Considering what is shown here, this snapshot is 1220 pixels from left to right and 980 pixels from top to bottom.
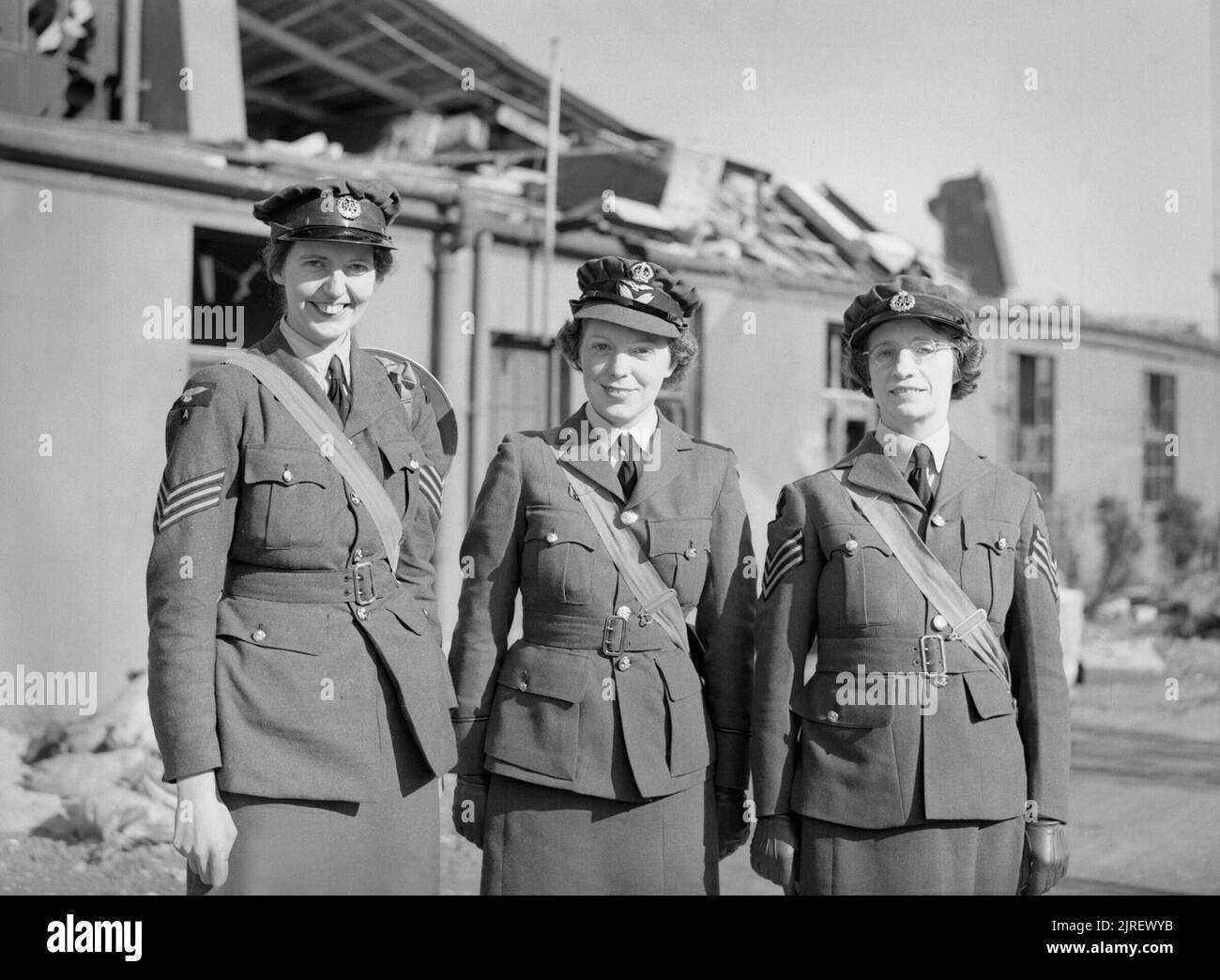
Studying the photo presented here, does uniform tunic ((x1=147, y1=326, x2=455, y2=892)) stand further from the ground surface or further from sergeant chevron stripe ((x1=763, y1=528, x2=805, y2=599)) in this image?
the ground surface

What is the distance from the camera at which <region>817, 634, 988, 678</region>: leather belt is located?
2797 millimetres

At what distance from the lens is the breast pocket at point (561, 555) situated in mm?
2928

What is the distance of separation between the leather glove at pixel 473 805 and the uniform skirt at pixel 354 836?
0.08 m

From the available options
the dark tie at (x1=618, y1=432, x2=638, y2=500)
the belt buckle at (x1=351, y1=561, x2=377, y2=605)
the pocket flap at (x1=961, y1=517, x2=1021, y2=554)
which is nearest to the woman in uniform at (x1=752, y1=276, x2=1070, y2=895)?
the pocket flap at (x1=961, y1=517, x2=1021, y2=554)

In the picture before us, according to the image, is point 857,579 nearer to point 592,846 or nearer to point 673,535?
point 673,535

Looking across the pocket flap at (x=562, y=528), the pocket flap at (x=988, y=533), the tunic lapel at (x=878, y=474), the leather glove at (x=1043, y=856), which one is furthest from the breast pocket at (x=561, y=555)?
the leather glove at (x=1043, y=856)

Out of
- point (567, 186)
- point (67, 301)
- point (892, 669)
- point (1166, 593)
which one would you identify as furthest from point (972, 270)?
point (892, 669)

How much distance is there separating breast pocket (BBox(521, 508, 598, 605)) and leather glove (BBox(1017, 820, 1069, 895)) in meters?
1.09

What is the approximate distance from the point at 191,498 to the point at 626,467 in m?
0.96

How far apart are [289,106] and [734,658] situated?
4.41 metres

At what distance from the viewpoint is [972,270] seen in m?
7.89

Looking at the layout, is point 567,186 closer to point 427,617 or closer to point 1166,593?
point 427,617

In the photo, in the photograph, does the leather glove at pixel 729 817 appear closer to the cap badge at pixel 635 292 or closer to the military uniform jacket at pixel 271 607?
the military uniform jacket at pixel 271 607

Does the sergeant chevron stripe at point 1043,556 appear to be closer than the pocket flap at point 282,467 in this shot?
No
